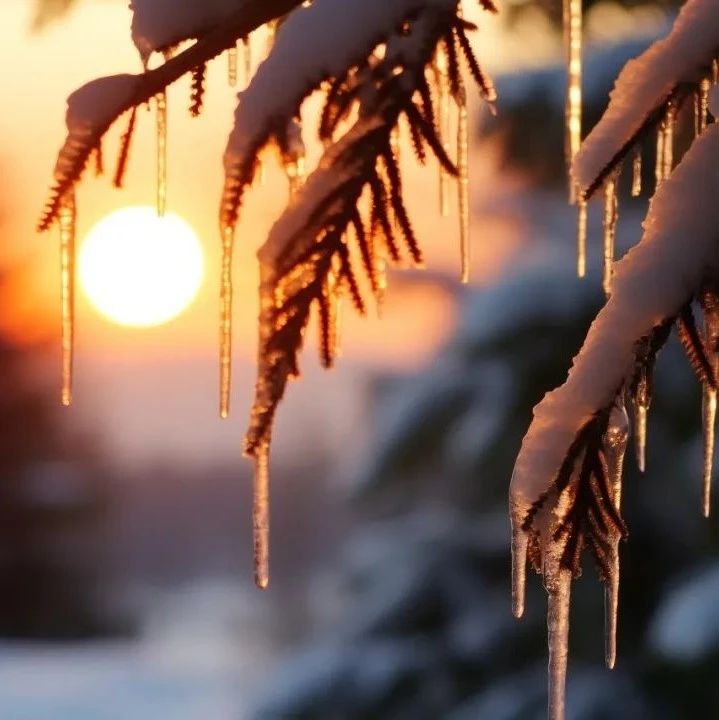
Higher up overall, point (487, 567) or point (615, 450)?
Result: point (615, 450)

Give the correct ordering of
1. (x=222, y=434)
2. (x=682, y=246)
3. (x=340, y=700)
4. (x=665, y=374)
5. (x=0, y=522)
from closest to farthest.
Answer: (x=682, y=246) < (x=665, y=374) < (x=340, y=700) < (x=0, y=522) < (x=222, y=434)

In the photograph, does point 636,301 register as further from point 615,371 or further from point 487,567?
point 487,567

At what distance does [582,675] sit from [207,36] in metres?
5.05

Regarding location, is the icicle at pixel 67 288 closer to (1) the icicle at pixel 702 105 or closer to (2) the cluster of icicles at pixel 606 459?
(2) the cluster of icicles at pixel 606 459

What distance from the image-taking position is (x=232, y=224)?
1.03 meters

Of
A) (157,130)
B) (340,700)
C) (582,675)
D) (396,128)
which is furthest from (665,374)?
(396,128)

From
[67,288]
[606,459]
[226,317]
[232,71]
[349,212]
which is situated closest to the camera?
[349,212]

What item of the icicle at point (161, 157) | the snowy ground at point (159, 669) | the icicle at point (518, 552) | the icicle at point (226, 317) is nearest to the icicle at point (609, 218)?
the icicle at point (518, 552)

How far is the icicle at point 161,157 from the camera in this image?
1516 mm

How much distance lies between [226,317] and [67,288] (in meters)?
0.26

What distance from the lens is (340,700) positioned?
19.0 ft

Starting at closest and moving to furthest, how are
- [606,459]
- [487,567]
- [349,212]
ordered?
[349,212] < [606,459] < [487,567]

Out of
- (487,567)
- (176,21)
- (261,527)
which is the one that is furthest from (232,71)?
(487,567)

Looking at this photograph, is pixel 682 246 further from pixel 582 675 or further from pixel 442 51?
pixel 582 675
